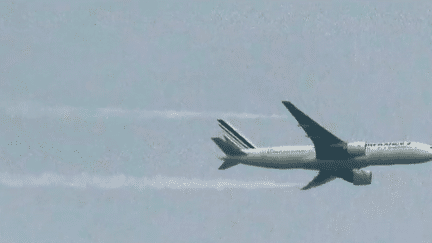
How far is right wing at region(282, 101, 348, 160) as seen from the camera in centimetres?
13200

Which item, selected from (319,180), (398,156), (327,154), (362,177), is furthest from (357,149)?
(319,180)

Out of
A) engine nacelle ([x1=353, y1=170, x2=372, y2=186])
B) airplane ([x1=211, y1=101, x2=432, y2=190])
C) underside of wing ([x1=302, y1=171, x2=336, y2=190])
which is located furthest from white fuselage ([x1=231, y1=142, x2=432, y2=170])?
underside of wing ([x1=302, y1=171, x2=336, y2=190])

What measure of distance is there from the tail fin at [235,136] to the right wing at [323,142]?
1851 cm

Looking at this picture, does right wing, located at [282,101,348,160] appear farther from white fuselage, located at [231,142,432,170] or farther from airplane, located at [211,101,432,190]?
white fuselage, located at [231,142,432,170]

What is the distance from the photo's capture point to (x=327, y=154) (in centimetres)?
13475

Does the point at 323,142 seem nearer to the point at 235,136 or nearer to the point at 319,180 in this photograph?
the point at 319,180

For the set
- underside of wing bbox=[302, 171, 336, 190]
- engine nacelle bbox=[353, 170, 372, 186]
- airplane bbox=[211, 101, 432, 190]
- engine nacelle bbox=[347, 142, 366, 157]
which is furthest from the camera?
underside of wing bbox=[302, 171, 336, 190]

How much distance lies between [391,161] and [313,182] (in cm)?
2379

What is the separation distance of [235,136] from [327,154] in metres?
22.5

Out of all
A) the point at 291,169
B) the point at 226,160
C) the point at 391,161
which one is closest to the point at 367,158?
the point at 391,161

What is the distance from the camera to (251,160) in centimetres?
14150

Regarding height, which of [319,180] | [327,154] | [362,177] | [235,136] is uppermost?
[235,136]

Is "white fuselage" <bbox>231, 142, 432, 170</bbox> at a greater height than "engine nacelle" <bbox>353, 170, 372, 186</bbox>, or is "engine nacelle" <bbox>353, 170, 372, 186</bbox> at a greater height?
→ "white fuselage" <bbox>231, 142, 432, 170</bbox>

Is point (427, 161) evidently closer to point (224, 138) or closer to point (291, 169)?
point (291, 169)
